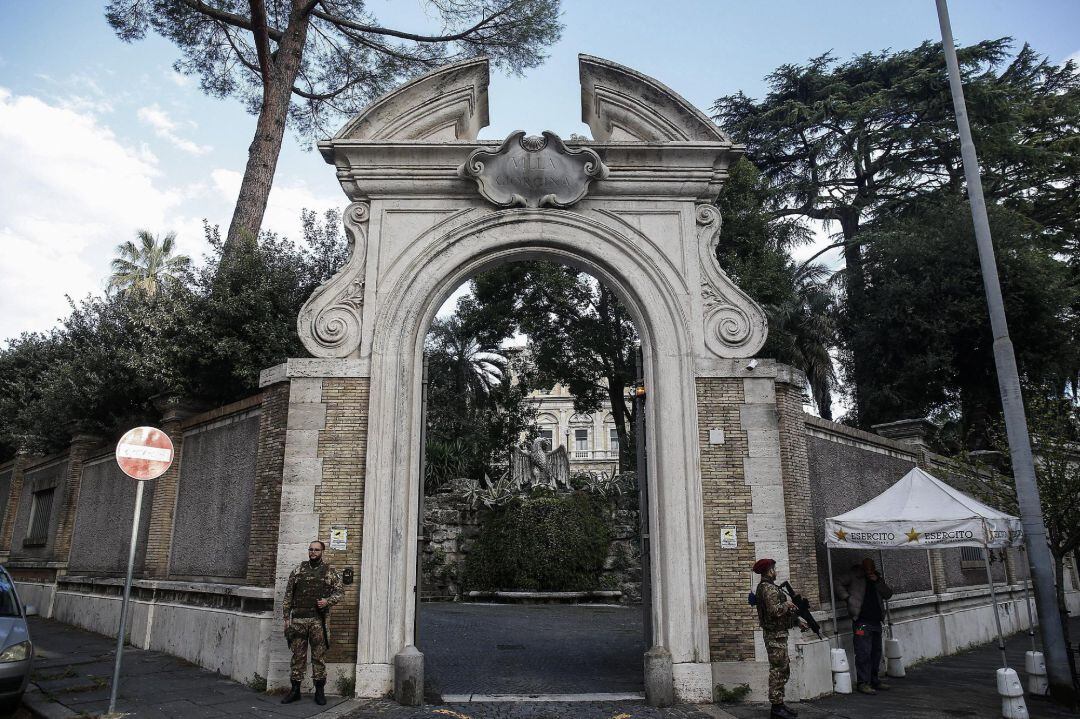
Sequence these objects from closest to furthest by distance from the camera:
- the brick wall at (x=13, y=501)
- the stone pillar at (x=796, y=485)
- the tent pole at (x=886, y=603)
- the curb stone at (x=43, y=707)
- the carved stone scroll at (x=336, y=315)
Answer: the curb stone at (x=43, y=707), the stone pillar at (x=796, y=485), the carved stone scroll at (x=336, y=315), the tent pole at (x=886, y=603), the brick wall at (x=13, y=501)

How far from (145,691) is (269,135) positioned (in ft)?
36.0

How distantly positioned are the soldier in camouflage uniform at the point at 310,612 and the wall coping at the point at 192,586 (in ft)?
2.54

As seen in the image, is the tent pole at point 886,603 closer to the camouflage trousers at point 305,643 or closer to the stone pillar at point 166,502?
the camouflage trousers at point 305,643

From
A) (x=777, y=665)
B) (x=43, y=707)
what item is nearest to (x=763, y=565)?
(x=777, y=665)

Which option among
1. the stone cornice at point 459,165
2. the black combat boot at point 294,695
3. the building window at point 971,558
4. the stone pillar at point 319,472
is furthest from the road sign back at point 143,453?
the building window at point 971,558

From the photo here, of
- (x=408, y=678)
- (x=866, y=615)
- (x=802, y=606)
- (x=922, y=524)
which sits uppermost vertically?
(x=922, y=524)

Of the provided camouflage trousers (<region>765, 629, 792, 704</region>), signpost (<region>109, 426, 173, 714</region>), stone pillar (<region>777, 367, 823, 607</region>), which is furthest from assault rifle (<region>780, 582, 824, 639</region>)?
signpost (<region>109, 426, 173, 714</region>)

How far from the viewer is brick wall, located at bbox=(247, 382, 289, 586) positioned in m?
8.55

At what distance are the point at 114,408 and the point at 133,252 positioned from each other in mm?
26173

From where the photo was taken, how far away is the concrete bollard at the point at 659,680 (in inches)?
303

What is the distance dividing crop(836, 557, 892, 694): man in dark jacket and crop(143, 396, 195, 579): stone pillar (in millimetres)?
9562

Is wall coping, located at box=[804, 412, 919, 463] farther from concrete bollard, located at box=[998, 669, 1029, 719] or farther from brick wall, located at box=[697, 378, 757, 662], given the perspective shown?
concrete bollard, located at box=[998, 669, 1029, 719]

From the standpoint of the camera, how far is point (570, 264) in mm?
9602

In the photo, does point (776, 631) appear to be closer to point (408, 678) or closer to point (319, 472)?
point (408, 678)
